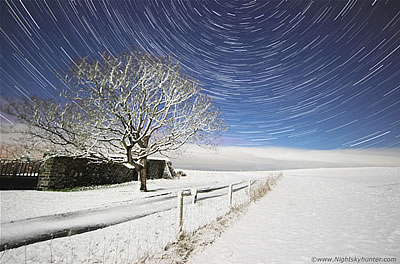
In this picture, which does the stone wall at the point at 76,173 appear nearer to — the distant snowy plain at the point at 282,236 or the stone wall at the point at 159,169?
the stone wall at the point at 159,169

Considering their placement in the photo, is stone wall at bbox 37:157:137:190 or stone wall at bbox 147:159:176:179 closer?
stone wall at bbox 37:157:137:190

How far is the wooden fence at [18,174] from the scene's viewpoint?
44.2 ft

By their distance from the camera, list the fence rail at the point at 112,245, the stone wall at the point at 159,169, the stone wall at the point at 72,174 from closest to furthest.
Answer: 1. the fence rail at the point at 112,245
2. the stone wall at the point at 72,174
3. the stone wall at the point at 159,169

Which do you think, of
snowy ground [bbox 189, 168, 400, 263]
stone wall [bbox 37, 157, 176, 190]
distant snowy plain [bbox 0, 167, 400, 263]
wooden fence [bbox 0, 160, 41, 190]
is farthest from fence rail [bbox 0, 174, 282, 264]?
wooden fence [bbox 0, 160, 41, 190]

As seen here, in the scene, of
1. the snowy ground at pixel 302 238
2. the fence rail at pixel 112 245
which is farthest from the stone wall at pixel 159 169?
the fence rail at pixel 112 245

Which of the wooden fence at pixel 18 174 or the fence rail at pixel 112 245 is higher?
the wooden fence at pixel 18 174

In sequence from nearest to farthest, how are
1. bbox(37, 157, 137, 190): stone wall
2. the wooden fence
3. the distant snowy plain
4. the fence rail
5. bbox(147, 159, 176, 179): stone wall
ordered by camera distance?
the fence rail
the distant snowy plain
the wooden fence
bbox(37, 157, 137, 190): stone wall
bbox(147, 159, 176, 179): stone wall

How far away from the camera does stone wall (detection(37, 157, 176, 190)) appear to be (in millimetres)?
14078

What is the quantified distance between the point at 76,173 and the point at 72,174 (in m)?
0.31

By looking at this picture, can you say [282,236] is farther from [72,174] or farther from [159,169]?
[159,169]

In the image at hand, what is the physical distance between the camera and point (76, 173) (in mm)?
15461

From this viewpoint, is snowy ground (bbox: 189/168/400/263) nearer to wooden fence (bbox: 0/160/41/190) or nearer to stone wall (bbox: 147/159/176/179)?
wooden fence (bbox: 0/160/41/190)

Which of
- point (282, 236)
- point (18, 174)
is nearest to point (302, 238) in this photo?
point (282, 236)

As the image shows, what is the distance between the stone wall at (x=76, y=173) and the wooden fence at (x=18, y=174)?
0.79 meters
